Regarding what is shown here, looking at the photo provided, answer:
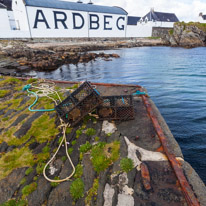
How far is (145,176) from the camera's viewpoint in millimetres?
3266

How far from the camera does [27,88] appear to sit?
27.7ft

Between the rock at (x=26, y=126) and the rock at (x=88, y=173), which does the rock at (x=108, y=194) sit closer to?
the rock at (x=88, y=173)

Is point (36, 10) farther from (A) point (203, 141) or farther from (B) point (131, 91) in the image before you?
(A) point (203, 141)

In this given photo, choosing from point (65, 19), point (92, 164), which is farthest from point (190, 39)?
point (92, 164)

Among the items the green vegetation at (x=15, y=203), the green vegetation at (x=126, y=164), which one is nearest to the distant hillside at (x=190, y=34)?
the green vegetation at (x=126, y=164)

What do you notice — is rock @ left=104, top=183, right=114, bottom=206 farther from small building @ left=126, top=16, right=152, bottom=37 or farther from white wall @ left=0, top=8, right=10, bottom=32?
small building @ left=126, top=16, right=152, bottom=37

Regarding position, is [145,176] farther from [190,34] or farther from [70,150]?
[190,34]

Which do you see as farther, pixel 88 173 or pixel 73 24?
pixel 73 24

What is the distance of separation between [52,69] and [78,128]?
59.6ft

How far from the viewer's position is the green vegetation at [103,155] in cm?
374

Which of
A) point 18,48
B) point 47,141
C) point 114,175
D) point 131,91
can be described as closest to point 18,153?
point 47,141

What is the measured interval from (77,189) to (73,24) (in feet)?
146

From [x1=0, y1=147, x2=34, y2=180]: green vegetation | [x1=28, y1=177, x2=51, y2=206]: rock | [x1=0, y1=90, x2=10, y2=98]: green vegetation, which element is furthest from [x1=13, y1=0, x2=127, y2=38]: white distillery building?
[x1=28, y1=177, x2=51, y2=206]: rock

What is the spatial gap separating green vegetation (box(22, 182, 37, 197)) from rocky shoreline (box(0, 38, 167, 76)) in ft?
53.7
